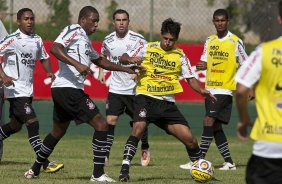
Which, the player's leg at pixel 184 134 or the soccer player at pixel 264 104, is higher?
the soccer player at pixel 264 104

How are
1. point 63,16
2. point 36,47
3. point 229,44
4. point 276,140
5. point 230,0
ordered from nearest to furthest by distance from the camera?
point 276,140, point 36,47, point 229,44, point 63,16, point 230,0

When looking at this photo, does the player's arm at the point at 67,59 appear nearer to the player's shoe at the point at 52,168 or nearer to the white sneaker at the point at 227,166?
the player's shoe at the point at 52,168

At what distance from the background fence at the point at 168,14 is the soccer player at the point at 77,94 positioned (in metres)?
8.99

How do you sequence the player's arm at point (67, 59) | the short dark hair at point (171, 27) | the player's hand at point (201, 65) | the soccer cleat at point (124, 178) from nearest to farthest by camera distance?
1. the player's arm at point (67, 59)
2. the soccer cleat at point (124, 178)
3. the short dark hair at point (171, 27)
4. the player's hand at point (201, 65)

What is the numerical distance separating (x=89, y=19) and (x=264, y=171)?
490 cm

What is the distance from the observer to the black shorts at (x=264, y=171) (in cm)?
717

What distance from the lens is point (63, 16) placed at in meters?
21.0

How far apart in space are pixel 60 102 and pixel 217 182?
2.31 metres

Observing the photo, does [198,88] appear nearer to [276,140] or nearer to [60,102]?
[60,102]

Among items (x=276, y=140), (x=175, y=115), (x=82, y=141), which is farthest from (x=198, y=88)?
(x=82, y=141)

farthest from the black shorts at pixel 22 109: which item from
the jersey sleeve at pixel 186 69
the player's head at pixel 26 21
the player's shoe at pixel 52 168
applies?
the jersey sleeve at pixel 186 69

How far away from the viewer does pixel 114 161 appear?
1524 cm

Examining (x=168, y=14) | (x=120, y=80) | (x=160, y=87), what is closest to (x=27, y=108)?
(x=160, y=87)

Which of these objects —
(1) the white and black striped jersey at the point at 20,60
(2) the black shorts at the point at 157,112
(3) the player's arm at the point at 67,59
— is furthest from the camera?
(1) the white and black striped jersey at the point at 20,60
